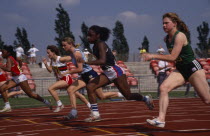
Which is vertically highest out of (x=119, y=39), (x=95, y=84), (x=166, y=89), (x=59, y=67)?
(x=119, y=39)

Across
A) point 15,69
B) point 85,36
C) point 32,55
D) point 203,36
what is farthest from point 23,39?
point 15,69

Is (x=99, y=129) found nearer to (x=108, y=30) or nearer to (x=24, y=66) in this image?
(x=108, y=30)

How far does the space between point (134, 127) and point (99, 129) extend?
28.4 inches

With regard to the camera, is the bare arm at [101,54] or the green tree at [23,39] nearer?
the bare arm at [101,54]

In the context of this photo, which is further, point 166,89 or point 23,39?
point 23,39

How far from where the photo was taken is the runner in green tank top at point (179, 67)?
645cm

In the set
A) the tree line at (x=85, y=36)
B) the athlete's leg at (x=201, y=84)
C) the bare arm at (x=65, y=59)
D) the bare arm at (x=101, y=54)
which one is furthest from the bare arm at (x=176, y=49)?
the tree line at (x=85, y=36)

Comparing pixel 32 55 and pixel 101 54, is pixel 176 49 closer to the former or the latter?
pixel 101 54

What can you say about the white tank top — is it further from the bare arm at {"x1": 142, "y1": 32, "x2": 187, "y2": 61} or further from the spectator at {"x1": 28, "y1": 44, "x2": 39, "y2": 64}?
the spectator at {"x1": 28, "y1": 44, "x2": 39, "y2": 64}

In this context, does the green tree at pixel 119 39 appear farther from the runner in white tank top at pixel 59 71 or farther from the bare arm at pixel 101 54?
the bare arm at pixel 101 54

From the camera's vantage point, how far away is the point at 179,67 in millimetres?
6707

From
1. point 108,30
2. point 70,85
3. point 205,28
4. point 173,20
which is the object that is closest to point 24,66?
point 70,85

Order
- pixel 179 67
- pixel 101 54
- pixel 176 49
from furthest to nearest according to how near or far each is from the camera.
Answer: pixel 101 54
pixel 179 67
pixel 176 49

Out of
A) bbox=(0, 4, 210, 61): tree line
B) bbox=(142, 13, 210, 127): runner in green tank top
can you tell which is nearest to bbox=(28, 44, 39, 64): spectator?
bbox=(0, 4, 210, 61): tree line
